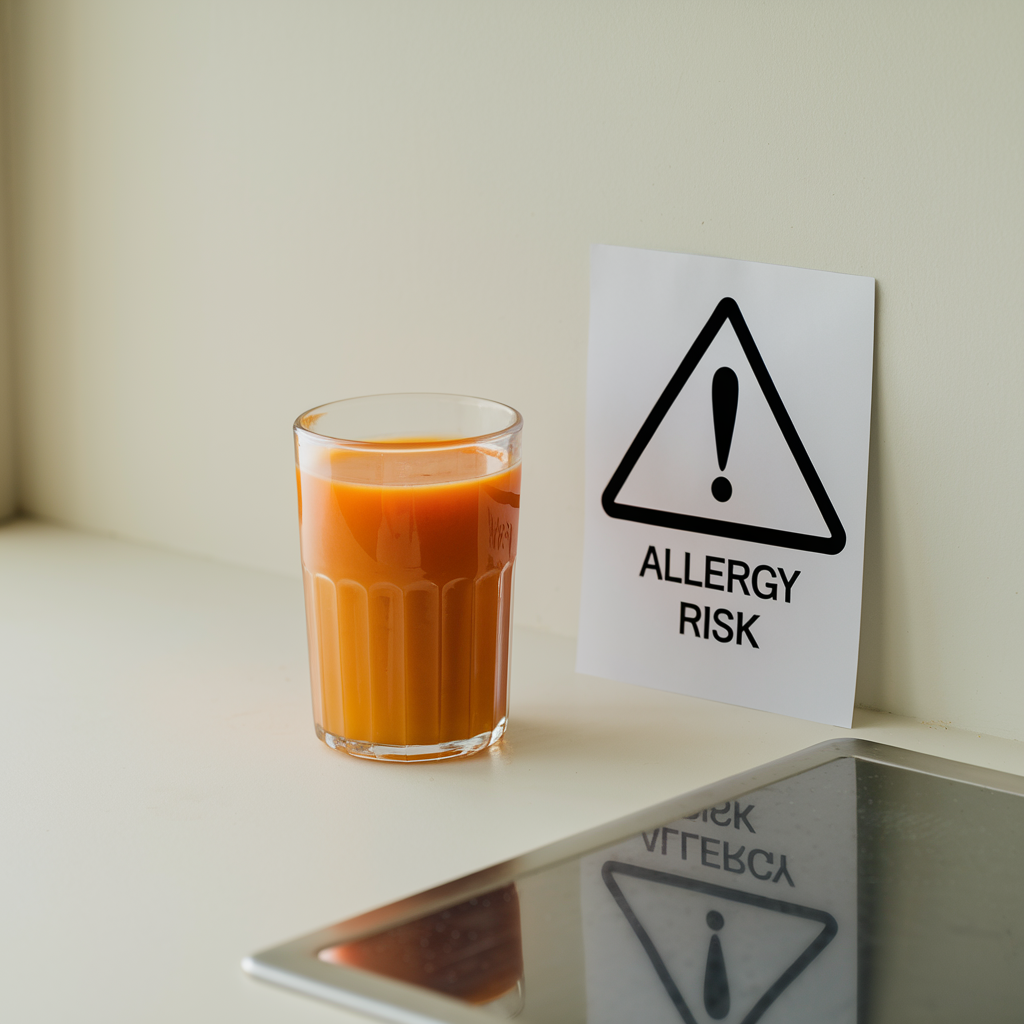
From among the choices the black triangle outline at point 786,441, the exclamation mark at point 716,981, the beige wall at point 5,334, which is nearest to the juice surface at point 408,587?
the black triangle outline at point 786,441

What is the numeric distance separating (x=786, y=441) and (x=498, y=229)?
271mm

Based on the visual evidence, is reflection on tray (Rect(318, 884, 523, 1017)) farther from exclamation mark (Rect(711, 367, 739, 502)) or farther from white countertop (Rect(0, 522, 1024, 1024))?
exclamation mark (Rect(711, 367, 739, 502))

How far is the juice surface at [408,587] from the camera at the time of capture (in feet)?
2.47

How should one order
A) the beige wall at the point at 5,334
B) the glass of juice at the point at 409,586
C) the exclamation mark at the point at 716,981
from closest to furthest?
the exclamation mark at the point at 716,981
the glass of juice at the point at 409,586
the beige wall at the point at 5,334

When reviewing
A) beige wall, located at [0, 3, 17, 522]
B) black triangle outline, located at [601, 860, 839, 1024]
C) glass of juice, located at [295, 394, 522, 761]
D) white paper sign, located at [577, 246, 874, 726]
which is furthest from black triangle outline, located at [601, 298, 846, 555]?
beige wall, located at [0, 3, 17, 522]

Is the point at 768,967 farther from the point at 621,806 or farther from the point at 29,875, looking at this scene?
the point at 29,875

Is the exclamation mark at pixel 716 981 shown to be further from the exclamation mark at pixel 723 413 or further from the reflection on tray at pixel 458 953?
the exclamation mark at pixel 723 413

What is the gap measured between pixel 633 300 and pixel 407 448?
22 cm

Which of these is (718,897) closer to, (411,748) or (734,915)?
(734,915)

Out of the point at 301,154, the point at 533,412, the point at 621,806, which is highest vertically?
the point at 301,154

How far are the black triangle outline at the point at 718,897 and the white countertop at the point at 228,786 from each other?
2.4 inches

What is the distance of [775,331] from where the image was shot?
827 millimetres

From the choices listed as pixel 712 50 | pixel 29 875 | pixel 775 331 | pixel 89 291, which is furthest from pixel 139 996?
pixel 89 291

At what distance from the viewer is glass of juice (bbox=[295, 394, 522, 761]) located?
752 millimetres
